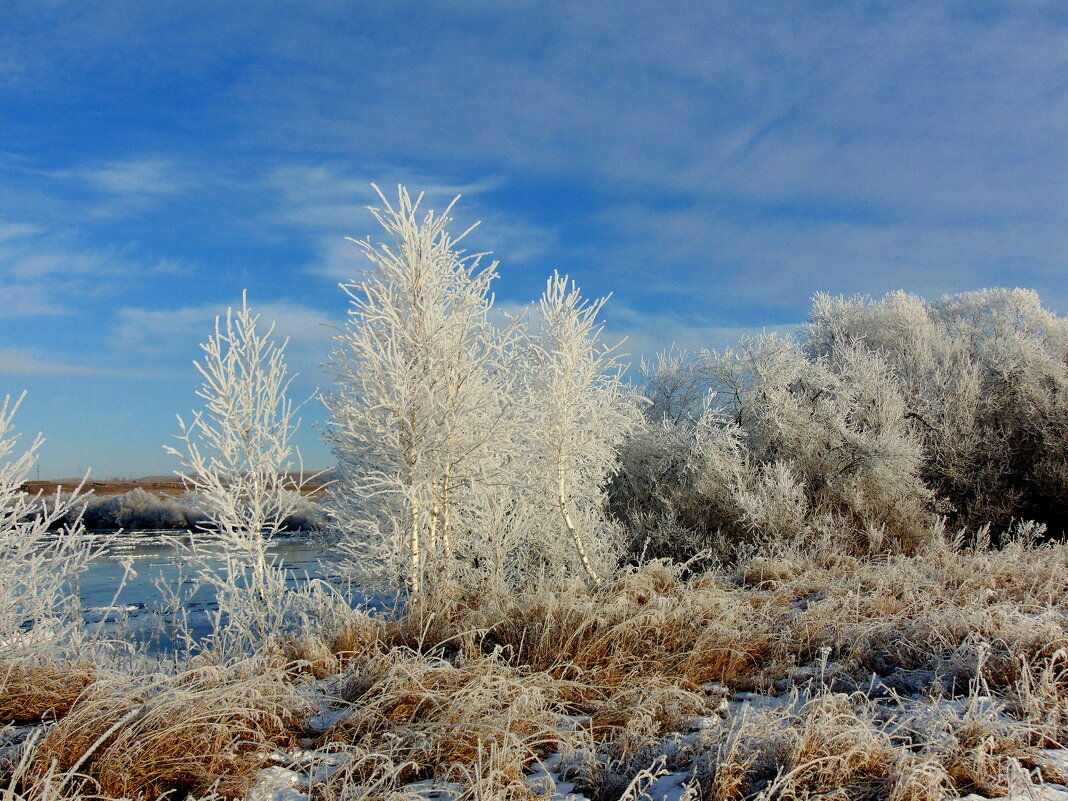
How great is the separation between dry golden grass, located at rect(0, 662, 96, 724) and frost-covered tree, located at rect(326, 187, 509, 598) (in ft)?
8.83

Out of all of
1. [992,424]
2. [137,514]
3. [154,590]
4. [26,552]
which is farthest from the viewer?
[137,514]

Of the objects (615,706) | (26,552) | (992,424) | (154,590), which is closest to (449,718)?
(615,706)

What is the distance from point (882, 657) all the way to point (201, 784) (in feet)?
14.4

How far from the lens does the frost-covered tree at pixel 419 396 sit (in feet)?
21.2

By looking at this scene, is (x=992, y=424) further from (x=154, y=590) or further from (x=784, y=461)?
(x=154, y=590)

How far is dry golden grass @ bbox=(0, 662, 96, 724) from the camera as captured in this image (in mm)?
3713

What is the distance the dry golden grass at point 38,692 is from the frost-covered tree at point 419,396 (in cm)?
269

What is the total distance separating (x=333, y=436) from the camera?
7.16 m

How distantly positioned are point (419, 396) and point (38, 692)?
363 cm

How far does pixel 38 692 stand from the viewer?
149 inches

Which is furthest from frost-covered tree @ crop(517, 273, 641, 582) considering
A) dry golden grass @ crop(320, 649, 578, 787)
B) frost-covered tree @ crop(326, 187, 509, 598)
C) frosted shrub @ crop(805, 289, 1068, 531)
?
frosted shrub @ crop(805, 289, 1068, 531)

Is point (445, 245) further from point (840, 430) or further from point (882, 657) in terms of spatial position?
point (840, 430)

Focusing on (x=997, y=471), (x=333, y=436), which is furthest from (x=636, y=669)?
(x=997, y=471)

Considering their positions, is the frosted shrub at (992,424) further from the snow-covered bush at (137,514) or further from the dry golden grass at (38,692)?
the snow-covered bush at (137,514)
